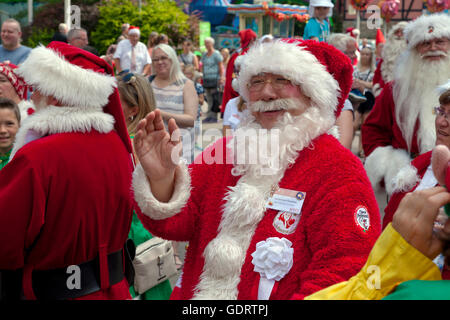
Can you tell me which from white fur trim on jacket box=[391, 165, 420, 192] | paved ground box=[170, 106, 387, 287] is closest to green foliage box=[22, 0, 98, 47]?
paved ground box=[170, 106, 387, 287]

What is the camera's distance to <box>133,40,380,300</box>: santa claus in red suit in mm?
2055

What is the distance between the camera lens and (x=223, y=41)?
28391mm

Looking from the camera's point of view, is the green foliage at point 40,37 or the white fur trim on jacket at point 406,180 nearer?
the white fur trim on jacket at point 406,180

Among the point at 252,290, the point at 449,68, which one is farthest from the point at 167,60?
the point at 252,290

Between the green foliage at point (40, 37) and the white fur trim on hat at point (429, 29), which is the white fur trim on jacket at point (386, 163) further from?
the green foliage at point (40, 37)

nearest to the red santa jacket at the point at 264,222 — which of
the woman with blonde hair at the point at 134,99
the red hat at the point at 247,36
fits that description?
the woman with blonde hair at the point at 134,99

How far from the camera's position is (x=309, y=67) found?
240cm

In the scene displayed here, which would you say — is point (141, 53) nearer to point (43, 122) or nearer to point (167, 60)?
point (167, 60)

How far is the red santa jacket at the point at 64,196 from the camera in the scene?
7.64 feet

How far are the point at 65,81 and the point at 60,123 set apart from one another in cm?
22

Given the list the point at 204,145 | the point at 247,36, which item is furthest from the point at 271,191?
the point at 204,145

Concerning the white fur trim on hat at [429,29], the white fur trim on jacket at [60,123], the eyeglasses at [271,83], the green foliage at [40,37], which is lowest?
the green foliage at [40,37]

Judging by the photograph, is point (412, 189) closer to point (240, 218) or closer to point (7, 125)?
point (240, 218)
